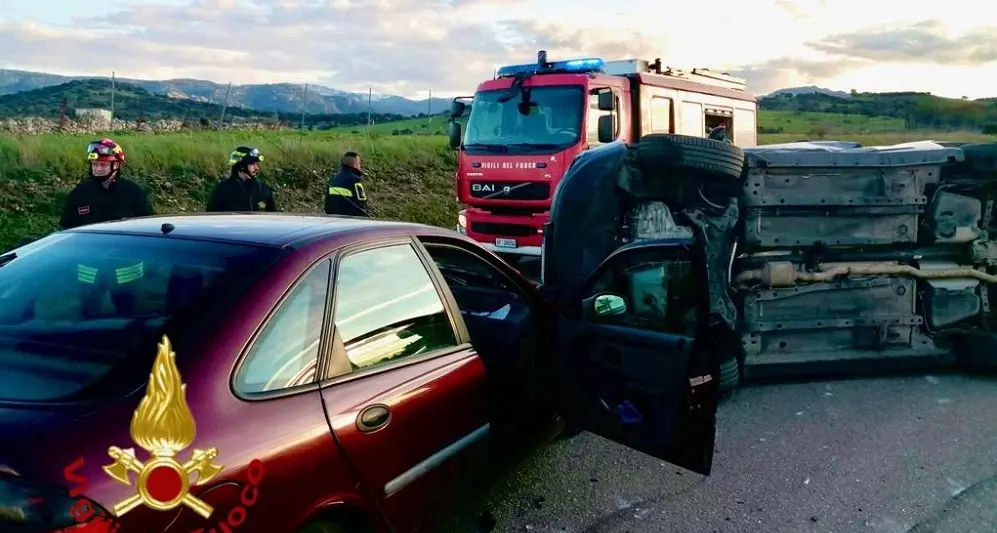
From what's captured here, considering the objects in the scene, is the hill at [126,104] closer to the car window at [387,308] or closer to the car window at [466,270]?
the car window at [466,270]

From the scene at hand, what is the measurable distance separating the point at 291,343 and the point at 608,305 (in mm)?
1733

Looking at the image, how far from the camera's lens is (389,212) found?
16.6 metres

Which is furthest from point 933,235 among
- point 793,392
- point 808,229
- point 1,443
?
point 1,443

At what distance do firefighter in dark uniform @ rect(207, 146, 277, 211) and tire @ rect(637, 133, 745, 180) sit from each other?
3.58 meters

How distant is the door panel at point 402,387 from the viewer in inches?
102

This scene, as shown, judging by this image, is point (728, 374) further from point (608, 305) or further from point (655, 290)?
point (608, 305)

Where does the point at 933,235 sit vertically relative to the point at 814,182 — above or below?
below

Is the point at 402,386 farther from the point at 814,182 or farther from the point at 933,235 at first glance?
the point at 933,235

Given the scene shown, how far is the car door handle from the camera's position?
8.43 ft

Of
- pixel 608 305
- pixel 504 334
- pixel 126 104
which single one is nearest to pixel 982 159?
pixel 608 305

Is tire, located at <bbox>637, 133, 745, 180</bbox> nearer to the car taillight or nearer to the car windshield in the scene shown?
the car windshield

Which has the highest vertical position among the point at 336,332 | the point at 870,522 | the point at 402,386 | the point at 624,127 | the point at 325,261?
the point at 624,127

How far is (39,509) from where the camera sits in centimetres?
181

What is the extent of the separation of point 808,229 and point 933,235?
1059mm
